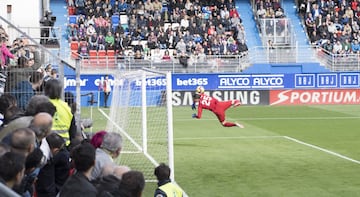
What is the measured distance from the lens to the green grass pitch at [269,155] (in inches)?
507

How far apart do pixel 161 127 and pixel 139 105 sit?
2.28 meters

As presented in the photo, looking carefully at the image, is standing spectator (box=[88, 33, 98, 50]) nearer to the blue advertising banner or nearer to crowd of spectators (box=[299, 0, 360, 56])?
the blue advertising banner

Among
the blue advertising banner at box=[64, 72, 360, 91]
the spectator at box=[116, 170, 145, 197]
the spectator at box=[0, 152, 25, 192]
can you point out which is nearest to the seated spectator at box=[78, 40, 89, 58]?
the blue advertising banner at box=[64, 72, 360, 91]

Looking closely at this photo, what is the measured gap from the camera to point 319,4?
45500 millimetres

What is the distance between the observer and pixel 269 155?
57.3 ft

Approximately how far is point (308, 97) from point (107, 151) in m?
30.8

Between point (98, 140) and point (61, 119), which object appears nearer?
point (98, 140)

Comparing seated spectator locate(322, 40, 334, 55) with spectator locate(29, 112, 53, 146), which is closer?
spectator locate(29, 112, 53, 146)

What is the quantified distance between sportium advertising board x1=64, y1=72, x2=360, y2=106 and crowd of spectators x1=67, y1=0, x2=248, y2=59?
2.05 meters

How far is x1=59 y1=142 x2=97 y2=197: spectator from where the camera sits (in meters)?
5.76

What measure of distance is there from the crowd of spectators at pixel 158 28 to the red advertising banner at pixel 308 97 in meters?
3.83

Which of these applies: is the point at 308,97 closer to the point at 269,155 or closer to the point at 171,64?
the point at 171,64

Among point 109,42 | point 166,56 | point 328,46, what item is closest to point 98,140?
point 166,56

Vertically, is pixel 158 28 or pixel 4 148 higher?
pixel 158 28
